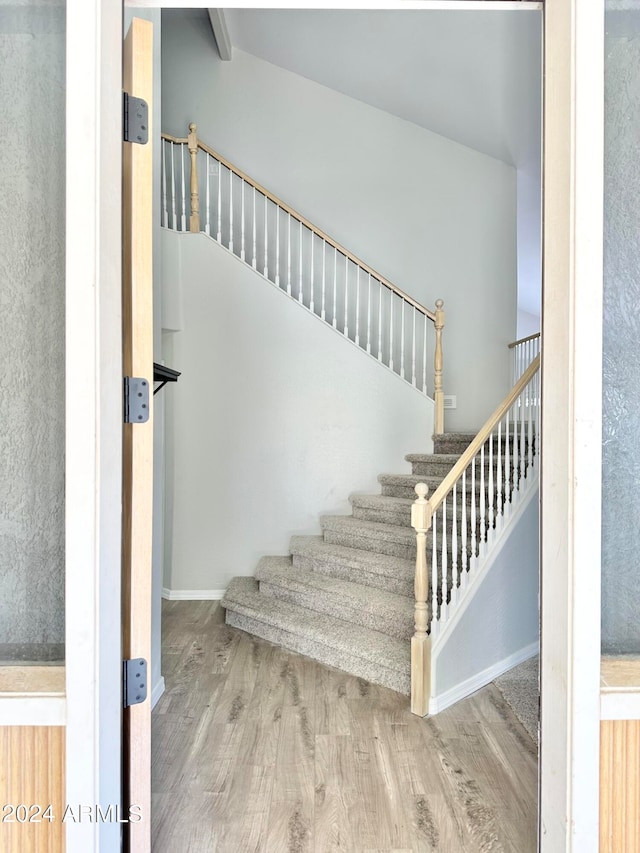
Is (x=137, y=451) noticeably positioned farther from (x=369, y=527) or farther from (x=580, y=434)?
(x=369, y=527)

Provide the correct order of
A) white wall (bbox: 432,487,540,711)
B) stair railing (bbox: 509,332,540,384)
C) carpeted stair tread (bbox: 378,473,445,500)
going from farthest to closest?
stair railing (bbox: 509,332,540,384)
carpeted stair tread (bbox: 378,473,445,500)
white wall (bbox: 432,487,540,711)

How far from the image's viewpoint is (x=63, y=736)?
53.1 inches

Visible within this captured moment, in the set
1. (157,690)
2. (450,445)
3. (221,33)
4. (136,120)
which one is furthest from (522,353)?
(136,120)

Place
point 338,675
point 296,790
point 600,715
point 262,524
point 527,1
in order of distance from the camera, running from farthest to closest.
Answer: point 262,524 < point 338,675 < point 296,790 < point 527,1 < point 600,715

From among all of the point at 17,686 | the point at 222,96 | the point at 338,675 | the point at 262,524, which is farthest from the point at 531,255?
the point at 17,686

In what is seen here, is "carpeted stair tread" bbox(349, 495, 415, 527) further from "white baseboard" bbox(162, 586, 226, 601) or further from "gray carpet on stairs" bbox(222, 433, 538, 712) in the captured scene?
"white baseboard" bbox(162, 586, 226, 601)

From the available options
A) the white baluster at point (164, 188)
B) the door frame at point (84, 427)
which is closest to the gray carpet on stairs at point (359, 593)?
the door frame at point (84, 427)

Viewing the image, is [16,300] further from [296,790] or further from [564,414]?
[296,790]

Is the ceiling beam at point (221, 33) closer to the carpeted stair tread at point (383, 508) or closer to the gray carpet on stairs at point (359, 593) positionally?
the gray carpet on stairs at point (359, 593)

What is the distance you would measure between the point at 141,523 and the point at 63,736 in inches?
19.3

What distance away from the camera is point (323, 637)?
3.52m

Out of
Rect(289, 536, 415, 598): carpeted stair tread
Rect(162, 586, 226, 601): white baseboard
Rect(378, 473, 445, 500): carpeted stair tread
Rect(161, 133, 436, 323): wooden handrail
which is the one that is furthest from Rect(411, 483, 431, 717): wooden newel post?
Rect(161, 133, 436, 323): wooden handrail

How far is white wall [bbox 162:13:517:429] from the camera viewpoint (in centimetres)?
579

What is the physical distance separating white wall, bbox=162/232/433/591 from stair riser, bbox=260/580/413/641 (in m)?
0.70
